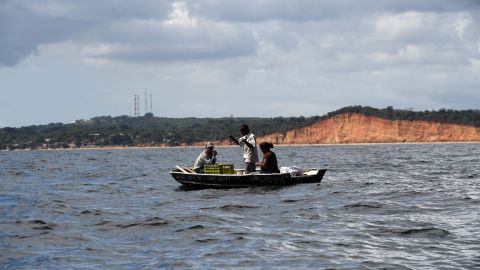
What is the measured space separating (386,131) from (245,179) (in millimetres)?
146250

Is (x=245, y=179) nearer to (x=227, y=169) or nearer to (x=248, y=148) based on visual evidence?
(x=248, y=148)

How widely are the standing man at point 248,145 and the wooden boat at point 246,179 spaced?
0.63 m

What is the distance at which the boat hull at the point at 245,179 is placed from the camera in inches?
1123

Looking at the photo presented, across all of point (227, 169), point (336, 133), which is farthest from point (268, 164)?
point (336, 133)

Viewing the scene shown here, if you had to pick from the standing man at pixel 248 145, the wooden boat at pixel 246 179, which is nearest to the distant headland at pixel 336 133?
the wooden boat at pixel 246 179

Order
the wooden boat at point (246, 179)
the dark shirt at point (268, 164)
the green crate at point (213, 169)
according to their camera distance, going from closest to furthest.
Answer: the wooden boat at point (246, 179), the dark shirt at point (268, 164), the green crate at point (213, 169)

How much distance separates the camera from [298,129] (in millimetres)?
182875

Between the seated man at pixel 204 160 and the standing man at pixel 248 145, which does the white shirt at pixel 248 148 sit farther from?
the seated man at pixel 204 160

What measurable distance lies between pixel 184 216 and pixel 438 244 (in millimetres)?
7641

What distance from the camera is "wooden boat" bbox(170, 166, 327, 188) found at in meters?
28.5

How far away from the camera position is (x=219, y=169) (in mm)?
29766

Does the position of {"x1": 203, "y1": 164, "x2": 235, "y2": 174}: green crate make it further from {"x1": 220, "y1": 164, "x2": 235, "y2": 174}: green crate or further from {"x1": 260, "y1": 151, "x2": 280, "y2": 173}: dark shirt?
{"x1": 260, "y1": 151, "x2": 280, "y2": 173}: dark shirt

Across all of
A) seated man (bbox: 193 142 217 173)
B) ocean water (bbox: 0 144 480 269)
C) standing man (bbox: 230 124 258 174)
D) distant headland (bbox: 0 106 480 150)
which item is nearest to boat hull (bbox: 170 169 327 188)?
ocean water (bbox: 0 144 480 269)

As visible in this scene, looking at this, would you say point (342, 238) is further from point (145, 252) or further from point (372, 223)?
point (145, 252)
